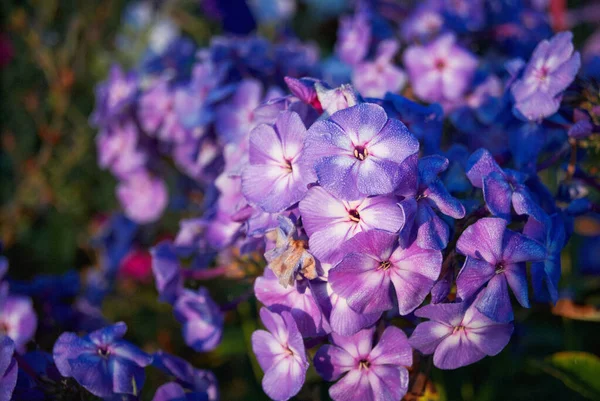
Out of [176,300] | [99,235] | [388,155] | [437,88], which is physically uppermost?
Result: [388,155]

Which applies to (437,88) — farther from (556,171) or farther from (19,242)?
(19,242)

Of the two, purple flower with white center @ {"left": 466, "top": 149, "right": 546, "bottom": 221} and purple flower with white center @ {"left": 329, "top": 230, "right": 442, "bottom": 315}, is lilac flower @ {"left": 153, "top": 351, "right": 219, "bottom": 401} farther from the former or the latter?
purple flower with white center @ {"left": 466, "top": 149, "right": 546, "bottom": 221}

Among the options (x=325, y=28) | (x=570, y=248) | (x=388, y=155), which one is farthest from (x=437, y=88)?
(x=325, y=28)

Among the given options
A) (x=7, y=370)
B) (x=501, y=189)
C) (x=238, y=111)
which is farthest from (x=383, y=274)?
(x=238, y=111)

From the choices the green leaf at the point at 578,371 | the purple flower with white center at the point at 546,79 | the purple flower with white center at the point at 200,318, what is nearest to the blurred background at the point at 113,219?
the green leaf at the point at 578,371

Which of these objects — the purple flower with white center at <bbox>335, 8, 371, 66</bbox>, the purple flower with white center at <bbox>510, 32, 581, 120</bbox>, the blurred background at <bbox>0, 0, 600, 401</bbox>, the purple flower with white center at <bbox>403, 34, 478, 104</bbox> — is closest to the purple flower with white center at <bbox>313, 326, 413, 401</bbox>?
the blurred background at <bbox>0, 0, 600, 401</bbox>

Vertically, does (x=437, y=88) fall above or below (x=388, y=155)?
below
